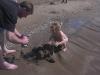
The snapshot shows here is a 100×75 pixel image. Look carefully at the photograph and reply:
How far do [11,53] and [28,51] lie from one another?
14.7 inches

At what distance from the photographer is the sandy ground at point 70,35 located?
18.4 feet

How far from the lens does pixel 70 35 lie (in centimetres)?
739

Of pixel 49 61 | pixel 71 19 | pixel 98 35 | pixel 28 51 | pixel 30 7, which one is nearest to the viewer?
pixel 30 7

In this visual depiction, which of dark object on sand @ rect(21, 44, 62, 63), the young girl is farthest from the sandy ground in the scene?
the young girl

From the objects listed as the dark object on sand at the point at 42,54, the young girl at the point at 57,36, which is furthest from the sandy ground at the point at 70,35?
the young girl at the point at 57,36

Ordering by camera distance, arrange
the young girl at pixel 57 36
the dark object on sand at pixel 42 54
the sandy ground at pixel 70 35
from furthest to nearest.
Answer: the young girl at pixel 57 36
the dark object on sand at pixel 42 54
the sandy ground at pixel 70 35

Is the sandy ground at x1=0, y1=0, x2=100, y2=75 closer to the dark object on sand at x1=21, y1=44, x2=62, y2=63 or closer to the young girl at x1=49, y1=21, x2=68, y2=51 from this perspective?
the dark object on sand at x1=21, y1=44, x2=62, y2=63

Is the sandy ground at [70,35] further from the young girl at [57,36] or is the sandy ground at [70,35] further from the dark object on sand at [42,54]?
the young girl at [57,36]

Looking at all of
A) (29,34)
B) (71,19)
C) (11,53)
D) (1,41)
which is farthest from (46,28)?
(1,41)

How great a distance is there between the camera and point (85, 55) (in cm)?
625

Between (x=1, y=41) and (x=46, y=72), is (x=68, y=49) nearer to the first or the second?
(x=46, y=72)

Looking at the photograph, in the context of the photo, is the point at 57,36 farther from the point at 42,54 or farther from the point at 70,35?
the point at 70,35

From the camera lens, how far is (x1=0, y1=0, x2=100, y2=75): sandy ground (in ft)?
18.4

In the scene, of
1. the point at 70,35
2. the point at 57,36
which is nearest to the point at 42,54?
the point at 57,36
